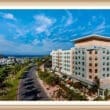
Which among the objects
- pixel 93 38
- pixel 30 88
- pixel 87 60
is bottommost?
pixel 30 88

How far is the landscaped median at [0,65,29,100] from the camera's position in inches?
108

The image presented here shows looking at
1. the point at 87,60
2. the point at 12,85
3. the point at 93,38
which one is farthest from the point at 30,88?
the point at 93,38

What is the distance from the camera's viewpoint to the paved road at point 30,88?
108 inches

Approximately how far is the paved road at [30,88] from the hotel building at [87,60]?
21 centimetres

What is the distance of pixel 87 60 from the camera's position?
110 inches

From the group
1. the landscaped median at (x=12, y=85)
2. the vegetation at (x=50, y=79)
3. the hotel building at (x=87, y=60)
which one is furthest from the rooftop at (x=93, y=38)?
the landscaped median at (x=12, y=85)

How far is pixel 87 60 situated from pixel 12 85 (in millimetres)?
729

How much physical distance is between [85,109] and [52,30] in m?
0.76

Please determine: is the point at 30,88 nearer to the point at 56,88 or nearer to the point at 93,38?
the point at 56,88

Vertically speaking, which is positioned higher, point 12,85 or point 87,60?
point 87,60

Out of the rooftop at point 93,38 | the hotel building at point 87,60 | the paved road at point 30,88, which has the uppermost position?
the rooftop at point 93,38

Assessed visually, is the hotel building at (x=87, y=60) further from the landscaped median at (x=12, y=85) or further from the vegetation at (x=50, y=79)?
the landscaped median at (x=12, y=85)

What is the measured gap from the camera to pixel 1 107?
2.65 metres

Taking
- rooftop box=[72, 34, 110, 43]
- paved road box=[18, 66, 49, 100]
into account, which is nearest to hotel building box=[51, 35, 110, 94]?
rooftop box=[72, 34, 110, 43]
